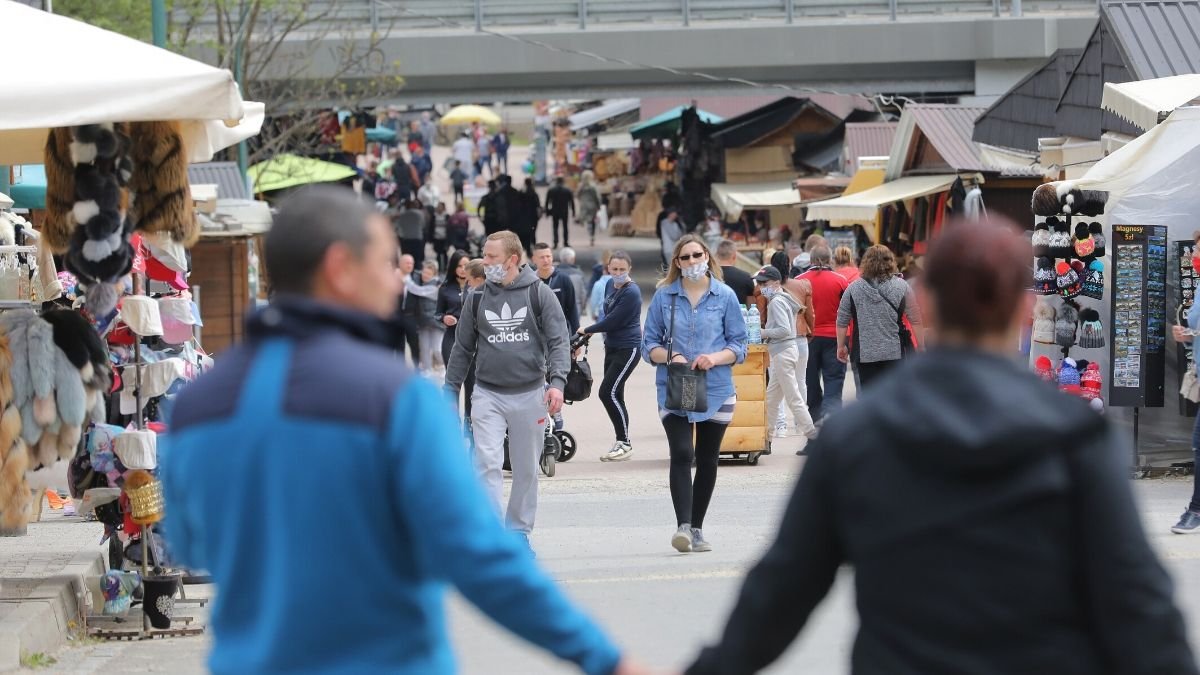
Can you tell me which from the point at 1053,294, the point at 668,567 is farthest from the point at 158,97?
the point at 1053,294

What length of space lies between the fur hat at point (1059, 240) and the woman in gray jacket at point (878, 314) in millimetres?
→ 1239

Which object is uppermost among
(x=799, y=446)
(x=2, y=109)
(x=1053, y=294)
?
(x=2, y=109)

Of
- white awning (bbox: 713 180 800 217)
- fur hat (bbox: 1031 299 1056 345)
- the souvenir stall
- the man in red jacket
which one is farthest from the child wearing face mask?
white awning (bbox: 713 180 800 217)

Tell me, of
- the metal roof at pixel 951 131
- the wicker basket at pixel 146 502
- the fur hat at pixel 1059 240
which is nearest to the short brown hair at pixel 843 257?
the fur hat at pixel 1059 240

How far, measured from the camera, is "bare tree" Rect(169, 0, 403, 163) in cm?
2719

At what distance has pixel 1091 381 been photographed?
12.2m

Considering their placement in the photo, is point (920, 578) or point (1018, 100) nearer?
point (920, 578)

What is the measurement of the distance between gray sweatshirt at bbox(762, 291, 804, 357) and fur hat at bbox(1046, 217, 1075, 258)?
3.21 m

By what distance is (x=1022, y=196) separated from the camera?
67.5 feet

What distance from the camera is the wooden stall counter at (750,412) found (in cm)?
1355

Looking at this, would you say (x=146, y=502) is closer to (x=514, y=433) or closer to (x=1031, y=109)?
(x=514, y=433)

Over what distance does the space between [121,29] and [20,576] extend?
57.2 feet

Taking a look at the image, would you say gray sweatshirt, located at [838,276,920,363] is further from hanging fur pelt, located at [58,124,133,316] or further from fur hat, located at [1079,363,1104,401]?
hanging fur pelt, located at [58,124,133,316]

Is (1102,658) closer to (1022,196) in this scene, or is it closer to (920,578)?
(920,578)
